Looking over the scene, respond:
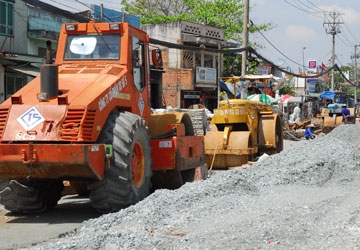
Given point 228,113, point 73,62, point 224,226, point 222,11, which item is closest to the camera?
point 224,226

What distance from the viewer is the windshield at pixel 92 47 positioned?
10.1 meters

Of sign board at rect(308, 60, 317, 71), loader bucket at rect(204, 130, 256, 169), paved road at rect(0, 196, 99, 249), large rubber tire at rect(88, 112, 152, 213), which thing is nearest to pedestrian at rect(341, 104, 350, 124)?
loader bucket at rect(204, 130, 256, 169)

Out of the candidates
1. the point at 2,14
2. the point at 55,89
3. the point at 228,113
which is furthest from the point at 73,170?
the point at 2,14

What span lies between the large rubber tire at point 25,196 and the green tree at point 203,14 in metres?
36.3

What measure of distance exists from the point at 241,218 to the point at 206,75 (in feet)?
105

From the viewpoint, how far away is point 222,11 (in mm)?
47656

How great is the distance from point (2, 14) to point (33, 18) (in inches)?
91.6

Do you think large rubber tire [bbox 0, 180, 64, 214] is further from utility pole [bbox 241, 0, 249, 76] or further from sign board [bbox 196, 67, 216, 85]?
sign board [bbox 196, 67, 216, 85]

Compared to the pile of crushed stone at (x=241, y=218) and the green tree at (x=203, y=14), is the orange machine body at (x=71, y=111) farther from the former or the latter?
the green tree at (x=203, y=14)

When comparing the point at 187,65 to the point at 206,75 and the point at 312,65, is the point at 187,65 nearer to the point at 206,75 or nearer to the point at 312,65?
the point at 206,75

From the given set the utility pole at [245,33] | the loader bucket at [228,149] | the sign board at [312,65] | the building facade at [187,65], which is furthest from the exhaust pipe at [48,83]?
the sign board at [312,65]

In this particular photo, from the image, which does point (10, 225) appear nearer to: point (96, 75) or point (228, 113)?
point (96, 75)

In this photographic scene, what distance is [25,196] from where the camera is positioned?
9.33 metres

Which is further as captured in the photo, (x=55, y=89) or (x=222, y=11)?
(x=222, y=11)
